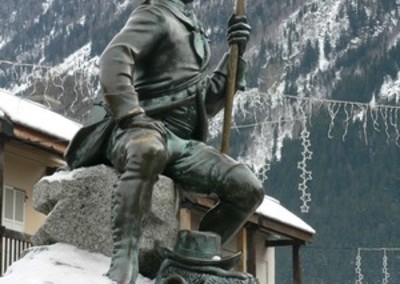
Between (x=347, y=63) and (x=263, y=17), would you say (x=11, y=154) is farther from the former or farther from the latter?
(x=263, y=17)

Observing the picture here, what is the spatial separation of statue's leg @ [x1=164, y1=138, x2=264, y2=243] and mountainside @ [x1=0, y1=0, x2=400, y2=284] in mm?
49588

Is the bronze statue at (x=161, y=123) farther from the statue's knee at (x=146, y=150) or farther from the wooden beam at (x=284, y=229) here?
the wooden beam at (x=284, y=229)

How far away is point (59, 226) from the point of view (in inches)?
310

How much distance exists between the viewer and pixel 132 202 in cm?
733

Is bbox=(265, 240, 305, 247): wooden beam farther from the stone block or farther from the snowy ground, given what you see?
the snowy ground

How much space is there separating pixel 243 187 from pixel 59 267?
1.11 metres

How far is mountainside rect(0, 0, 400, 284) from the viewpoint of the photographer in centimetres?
7756

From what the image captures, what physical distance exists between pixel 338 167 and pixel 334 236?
9.52 meters

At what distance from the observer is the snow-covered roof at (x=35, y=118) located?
21.6 metres

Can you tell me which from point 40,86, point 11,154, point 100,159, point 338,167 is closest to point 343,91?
point 338,167

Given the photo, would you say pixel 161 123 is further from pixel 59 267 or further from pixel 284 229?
pixel 284 229

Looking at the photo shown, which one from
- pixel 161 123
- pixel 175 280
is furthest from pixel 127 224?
pixel 161 123

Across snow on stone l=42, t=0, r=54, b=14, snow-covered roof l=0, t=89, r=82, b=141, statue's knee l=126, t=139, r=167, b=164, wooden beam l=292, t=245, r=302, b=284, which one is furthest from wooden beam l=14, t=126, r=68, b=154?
Result: snow on stone l=42, t=0, r=54, b=14

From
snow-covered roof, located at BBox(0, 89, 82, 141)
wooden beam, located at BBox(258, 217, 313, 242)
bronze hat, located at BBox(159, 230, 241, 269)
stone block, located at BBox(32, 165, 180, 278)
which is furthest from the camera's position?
wooden beam, located at BBox(258, 217, 313, 242)
